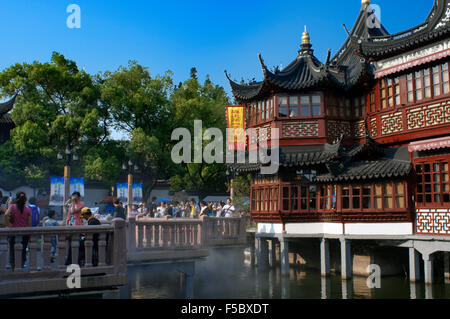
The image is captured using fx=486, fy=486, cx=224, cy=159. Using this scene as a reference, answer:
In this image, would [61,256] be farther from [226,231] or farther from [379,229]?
[379,229]

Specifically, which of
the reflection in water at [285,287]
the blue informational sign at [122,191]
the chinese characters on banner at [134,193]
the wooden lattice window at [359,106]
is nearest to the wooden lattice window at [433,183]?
the wooden lattice window at [359,106]

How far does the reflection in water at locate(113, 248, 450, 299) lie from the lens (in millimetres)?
17844

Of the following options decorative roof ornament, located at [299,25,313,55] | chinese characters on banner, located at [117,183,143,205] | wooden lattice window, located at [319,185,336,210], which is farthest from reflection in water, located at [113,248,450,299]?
decorative roof ornament, located at [299,25,313,55]

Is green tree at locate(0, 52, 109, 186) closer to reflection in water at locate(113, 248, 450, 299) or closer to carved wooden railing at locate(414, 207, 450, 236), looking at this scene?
reflection in water at locate(113, 248, 450, 299)

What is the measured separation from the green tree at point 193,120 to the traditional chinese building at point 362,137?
17.1 meters

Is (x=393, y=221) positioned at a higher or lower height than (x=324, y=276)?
higher

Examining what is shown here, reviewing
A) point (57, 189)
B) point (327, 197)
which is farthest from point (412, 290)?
point (57, 189)

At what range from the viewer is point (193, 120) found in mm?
40875

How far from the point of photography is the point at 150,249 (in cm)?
1233

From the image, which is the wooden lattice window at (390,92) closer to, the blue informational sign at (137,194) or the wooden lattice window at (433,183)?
the wooden lattice window at (433,183)

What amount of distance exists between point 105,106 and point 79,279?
30413mm

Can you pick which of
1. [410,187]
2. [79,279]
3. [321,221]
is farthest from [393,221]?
[79,279]
